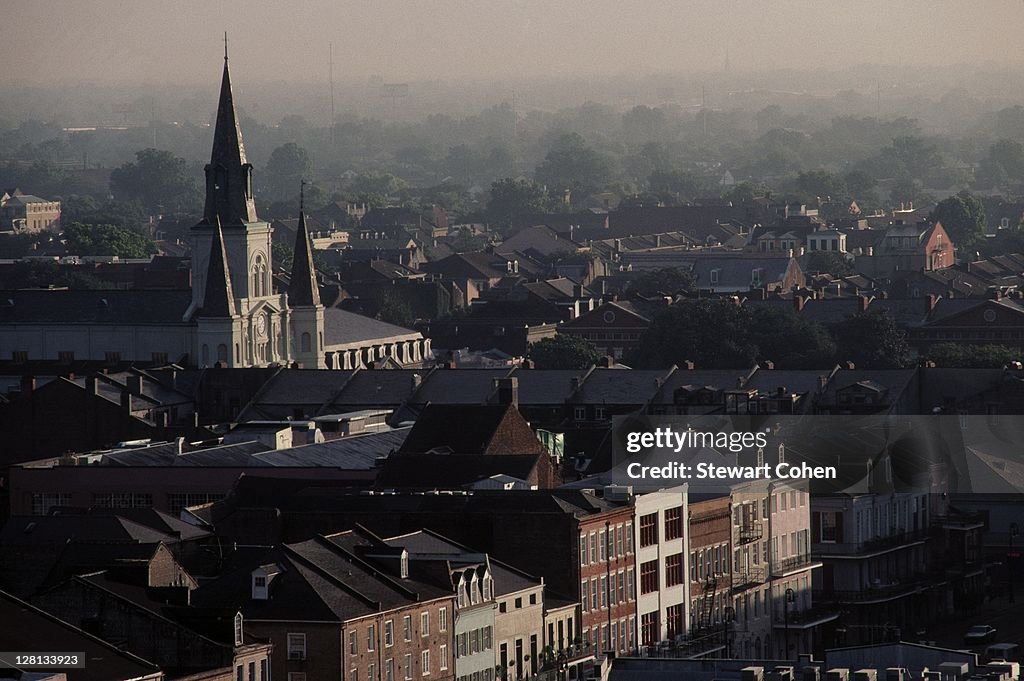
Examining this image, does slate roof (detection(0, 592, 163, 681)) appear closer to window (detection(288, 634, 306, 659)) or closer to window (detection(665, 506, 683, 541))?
window (detection(288, 634, 306, 659))

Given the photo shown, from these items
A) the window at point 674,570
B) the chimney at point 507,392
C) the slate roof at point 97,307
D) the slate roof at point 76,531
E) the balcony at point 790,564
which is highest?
the slate roof at point 97,307

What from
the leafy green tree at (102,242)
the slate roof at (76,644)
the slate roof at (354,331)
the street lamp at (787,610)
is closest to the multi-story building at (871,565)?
the street lamp at (787,610)

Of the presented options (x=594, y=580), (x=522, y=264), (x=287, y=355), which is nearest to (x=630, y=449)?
(x=594, y=580)

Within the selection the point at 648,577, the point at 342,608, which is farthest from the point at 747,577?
the point at 342,608

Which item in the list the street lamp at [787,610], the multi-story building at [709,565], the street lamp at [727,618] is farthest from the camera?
the street lamp at [787,610]

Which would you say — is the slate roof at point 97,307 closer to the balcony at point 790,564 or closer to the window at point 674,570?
the balcony at point 790,564

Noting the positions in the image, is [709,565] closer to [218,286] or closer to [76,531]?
[76,531]
